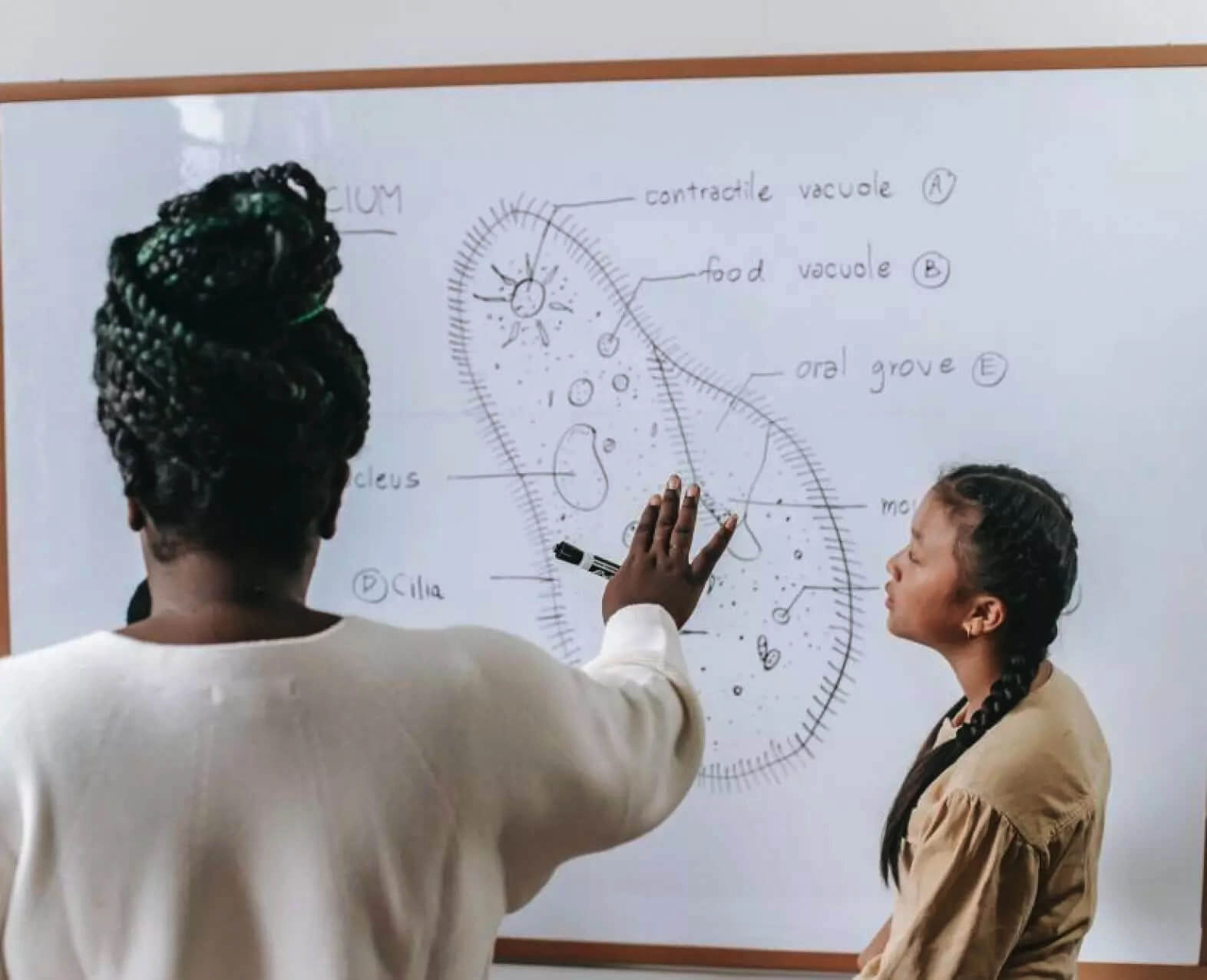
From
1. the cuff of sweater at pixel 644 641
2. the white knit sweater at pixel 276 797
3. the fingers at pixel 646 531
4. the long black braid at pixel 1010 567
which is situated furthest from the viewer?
the long black braid at pixel 1010 567

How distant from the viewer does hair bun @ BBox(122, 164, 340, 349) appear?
618 millimetres

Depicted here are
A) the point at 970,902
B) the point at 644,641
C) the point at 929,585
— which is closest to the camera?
the point at 644,641

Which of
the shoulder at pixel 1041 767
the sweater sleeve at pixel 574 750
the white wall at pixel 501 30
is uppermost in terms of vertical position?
the white wall at pixel 501 30

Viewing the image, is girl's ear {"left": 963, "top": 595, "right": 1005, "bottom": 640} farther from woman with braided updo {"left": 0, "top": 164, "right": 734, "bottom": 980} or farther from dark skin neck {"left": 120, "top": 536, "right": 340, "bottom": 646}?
dark skin neck {"left": 120, "top": 536, "right": 340, "bottom": 646}

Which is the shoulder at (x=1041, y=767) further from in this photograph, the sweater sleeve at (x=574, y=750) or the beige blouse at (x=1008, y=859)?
the sweater sleeve at (x=574, y=750)

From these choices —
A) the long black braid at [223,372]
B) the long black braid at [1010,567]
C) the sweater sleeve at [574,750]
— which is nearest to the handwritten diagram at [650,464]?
the long black braid at [1010,567]

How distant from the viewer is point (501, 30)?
3.72 feet

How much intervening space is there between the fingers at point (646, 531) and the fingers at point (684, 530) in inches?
0.8

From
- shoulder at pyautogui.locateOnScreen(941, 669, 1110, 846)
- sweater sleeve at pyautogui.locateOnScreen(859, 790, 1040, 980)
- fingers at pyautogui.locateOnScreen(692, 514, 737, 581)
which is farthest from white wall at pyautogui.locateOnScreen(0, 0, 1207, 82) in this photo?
sweater sleeve at pyautogui.locateOnScreen(859, 790, 1040, 980)

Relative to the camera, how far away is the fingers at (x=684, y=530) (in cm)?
85

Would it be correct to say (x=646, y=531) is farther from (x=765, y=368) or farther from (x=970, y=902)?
(x=970, y=902)

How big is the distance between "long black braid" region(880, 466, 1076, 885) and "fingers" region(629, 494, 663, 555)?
325 millimetres

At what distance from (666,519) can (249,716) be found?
38cm

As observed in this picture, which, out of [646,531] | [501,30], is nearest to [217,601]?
[646,531]
